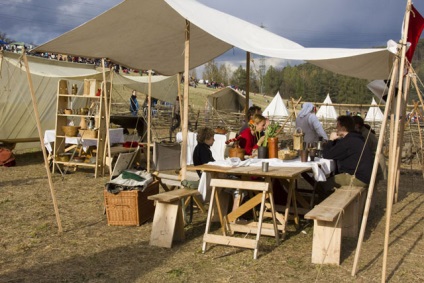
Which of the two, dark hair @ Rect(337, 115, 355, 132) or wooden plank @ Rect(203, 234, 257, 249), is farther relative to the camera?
dark hair @ Rect(337, 115, 355, 132)

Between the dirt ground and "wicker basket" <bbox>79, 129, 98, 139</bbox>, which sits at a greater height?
"wicker basket" <bbox>79, 129, 98, 139</bbox>

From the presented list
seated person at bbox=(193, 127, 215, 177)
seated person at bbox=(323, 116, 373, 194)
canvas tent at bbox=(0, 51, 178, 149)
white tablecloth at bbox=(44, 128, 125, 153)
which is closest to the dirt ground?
seated person at bbox=(323, 116, 373, 194)

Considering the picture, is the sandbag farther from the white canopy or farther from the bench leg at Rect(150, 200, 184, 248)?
the bench leg at Rect(150, 200, 184, 248)

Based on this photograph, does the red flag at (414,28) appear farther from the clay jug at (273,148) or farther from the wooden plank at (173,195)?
the wooden plank at (173,195)

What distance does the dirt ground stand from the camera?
3.34 metres

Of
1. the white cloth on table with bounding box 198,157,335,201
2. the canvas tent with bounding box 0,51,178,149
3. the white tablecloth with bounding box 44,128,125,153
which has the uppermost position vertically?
the canvas tent with bounding box 0,51,178,149

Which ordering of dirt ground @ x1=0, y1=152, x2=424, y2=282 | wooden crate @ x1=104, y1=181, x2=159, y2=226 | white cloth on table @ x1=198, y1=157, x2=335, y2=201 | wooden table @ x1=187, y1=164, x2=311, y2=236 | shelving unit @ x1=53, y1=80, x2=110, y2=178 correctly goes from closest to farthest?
dirt ground @ x1=0, y1=152, x2=424, y2=282 → wooden table @ x1=187, y1=164, x2=311, y2=236 → white cloth on table @ x1=198, y1=157, x2=335, y2=201 → wooden crate @ x1=104, y1=181, x2=159, y2=226 → shelving unit @ x1=53, y1=80, x2=110, y2=178

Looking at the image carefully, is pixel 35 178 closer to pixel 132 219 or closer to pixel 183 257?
pixel 132 219

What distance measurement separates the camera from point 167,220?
13.1 feet

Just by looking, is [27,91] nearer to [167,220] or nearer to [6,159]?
[6,159]

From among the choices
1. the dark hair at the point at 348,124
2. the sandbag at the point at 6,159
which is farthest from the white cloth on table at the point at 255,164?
the sandbag at the point at 6,159

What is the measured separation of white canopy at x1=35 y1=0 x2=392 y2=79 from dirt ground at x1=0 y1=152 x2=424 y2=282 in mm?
1786

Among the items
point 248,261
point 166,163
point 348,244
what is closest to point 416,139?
point 166,163

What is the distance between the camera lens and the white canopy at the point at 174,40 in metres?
4.24
